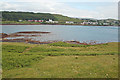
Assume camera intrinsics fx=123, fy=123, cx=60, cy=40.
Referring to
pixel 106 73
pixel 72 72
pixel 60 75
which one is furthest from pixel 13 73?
pixel 106 73

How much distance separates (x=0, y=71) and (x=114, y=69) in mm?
14243

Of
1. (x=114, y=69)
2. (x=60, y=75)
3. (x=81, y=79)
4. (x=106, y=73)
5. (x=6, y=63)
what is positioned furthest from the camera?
(x=6, y=63)

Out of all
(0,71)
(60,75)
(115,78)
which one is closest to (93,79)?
(115,78)

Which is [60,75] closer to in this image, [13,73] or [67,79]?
[67,79]

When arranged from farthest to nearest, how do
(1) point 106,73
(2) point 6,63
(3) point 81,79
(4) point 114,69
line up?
(2) point 6,63 → (4) point 114,69 → (1) point 106,73 → (3) point 81,79

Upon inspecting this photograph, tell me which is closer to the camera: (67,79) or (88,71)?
(67,79)

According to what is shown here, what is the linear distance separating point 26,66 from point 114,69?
1187cm

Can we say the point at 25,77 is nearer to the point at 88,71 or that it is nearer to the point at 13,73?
the point at 13,73

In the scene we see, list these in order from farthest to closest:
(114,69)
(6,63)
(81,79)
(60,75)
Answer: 1. (6,63)
2. (114,69)
3. (60,75)
4. (81,79)

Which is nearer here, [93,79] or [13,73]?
[93,79]

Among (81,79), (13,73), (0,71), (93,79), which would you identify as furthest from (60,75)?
(0,71)

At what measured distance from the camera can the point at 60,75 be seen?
13.8 meters

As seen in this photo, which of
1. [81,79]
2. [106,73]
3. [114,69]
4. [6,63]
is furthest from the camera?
[6,63]

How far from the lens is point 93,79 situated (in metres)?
13.1
